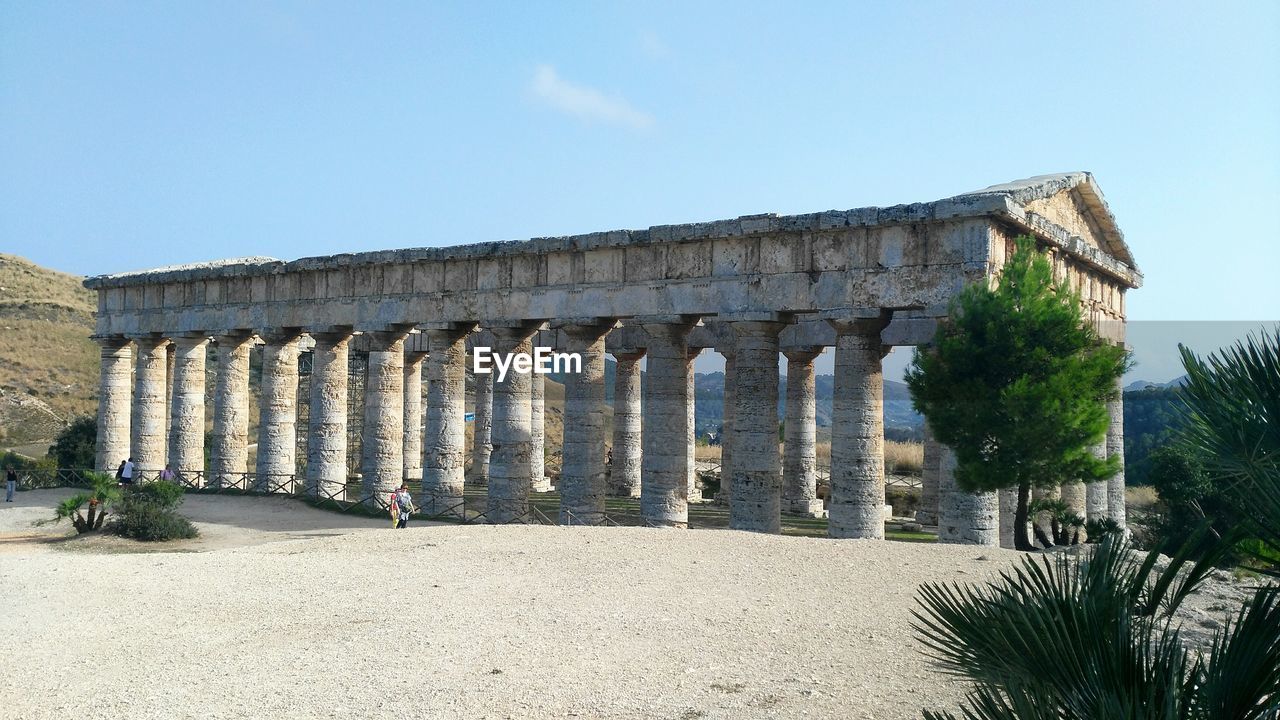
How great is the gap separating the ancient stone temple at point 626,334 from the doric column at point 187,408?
0.21ft

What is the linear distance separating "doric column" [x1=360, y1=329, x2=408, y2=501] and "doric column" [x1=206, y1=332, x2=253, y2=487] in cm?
503

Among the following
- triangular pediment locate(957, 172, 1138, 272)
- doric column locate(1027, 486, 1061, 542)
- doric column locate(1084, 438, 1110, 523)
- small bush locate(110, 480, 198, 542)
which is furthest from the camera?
doric column locate(1084, 438, 1110, 523)

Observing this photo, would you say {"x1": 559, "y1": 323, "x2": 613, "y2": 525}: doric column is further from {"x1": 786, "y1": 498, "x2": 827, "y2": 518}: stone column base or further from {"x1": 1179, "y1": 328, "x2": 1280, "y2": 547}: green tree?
{"x1": 1179, "y1": 328, "x2": 1280, "y2": 547}: green tree

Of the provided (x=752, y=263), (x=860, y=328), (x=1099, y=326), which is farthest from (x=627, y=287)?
(x=1099, y=326)

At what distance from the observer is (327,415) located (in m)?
28.3

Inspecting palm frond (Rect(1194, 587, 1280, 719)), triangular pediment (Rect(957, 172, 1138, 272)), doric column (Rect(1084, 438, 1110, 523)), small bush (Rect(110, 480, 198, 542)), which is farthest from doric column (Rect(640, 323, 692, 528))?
palm frond (Rect(1194, 587, 1280, 719))

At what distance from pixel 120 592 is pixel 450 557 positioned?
470 centimetres

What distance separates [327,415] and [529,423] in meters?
6.59

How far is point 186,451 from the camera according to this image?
31.6 metres

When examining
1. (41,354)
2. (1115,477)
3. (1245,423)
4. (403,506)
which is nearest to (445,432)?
(403,506)

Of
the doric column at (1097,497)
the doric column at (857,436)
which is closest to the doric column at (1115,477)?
the doric column at (1097,497)

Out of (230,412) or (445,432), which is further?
(230,412)

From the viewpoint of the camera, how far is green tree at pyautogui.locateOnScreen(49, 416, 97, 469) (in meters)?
36.4

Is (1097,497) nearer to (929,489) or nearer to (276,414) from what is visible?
(929,489)
